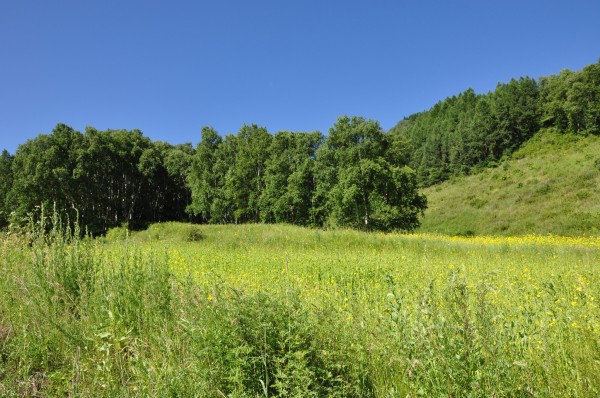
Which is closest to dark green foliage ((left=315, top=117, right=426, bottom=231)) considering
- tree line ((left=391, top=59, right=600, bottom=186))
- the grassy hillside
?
the grassy hillside

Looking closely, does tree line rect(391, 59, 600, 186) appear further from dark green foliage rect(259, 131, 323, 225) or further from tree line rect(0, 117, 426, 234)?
tree line rect(0, 117, 426, 234)

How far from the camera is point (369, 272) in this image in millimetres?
8133

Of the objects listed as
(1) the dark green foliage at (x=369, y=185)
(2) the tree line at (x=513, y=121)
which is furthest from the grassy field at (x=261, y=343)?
(2) the tree line at (x=513, y=121)

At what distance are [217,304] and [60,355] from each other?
5.93 ft

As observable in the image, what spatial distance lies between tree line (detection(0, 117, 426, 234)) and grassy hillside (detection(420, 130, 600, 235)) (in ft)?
28.1

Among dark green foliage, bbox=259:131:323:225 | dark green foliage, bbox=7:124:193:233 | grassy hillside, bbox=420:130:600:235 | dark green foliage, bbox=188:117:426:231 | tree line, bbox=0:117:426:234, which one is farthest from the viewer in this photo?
dark green foliage, bbox=7:124:193:233

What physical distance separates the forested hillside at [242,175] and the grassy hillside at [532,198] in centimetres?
245

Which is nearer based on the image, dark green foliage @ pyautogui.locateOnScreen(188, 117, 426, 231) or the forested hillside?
dark green foliage @ pyautogui.locateOnScreen(188, 117, 426, 231)

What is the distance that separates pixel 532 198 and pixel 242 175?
1265 inches

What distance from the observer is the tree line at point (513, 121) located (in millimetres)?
55844

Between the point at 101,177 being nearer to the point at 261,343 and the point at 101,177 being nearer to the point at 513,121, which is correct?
Answer: the point at 261,343

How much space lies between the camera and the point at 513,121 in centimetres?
6656

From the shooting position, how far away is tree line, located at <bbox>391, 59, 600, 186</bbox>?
55844mm

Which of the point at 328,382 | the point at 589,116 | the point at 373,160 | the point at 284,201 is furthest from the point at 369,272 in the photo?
the point at 589,116
